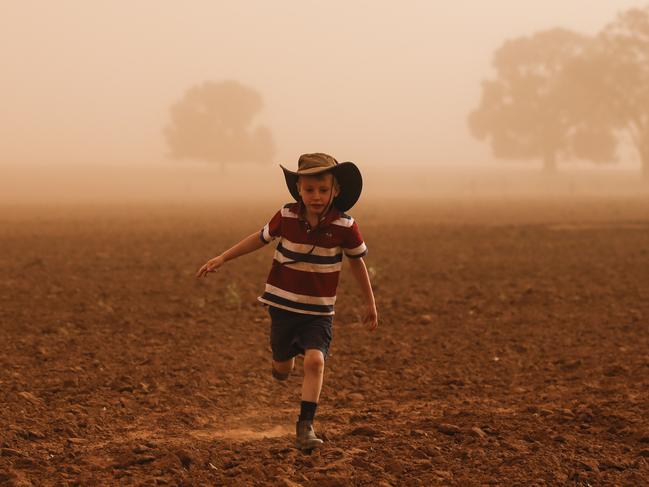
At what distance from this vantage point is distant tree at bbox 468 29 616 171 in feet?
238

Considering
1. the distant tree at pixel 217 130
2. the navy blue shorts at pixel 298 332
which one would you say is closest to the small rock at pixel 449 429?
the navy blue shorts at pixel 298 332

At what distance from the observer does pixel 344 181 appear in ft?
16.1

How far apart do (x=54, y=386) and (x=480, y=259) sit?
10377 mm

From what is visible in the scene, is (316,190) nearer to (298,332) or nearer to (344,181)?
(344,181)

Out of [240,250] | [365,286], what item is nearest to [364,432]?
[365,286]

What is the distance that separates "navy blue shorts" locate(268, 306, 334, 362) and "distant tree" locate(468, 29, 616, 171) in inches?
2732

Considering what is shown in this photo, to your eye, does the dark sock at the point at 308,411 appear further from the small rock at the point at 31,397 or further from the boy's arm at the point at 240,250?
the small rock at the point at 31,397

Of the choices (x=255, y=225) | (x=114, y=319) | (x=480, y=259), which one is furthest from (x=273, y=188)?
(x=114, y=319)

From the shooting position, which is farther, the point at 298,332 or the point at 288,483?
the point at 298,332

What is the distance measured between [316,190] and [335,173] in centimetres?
17

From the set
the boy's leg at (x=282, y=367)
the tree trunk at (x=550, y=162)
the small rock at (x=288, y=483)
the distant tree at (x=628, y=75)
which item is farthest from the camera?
the tree trunk at (x=550, y=162)

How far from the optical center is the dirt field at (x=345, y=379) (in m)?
4.56

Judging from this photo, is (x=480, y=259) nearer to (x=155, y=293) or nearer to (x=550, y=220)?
(x=155, y=293)

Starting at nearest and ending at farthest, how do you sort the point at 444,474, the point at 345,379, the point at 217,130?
the point at 444,474
the point at 345,379
the point at 217,130
